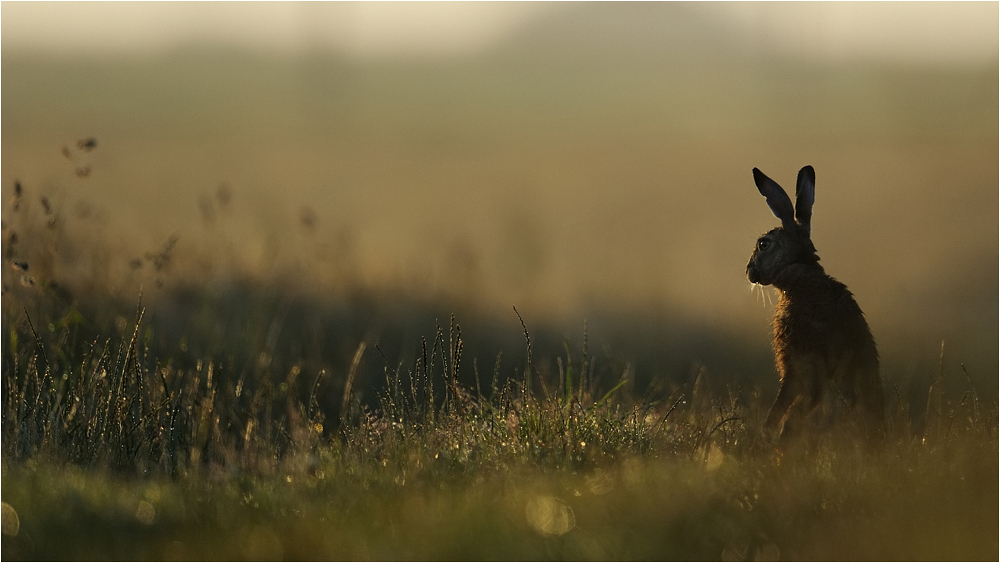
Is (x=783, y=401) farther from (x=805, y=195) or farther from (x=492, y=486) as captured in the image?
(x=492, y=486)

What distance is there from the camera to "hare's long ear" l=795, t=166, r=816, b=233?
20.2ft

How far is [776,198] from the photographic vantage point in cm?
623

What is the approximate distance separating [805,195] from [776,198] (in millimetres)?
161

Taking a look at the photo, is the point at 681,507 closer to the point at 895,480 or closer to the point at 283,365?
the point at 895,480

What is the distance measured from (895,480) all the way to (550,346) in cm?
571

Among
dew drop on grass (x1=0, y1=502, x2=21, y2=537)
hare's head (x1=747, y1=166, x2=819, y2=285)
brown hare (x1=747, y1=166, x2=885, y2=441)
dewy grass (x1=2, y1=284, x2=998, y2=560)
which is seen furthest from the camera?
hare's head (x1=747, y1=166, x2=819, y2=285)

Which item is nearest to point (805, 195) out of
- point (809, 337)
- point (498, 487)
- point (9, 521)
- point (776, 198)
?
point (776, 198)

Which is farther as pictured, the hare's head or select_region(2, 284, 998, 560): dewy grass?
the hare's head

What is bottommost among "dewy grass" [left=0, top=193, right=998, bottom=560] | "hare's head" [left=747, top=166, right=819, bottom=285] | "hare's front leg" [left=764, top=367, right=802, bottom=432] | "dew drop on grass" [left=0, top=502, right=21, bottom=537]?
"dew drop on grass" [left=0, top=502, right=21, bottom=537]

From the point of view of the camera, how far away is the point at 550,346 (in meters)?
10.0

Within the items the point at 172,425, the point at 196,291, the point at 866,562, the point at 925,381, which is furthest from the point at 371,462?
the point at 925,381

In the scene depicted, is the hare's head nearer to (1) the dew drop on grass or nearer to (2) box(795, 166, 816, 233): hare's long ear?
(2) box(795, 166, 816, 233): hare's long ear

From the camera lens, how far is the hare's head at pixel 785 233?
20.2ft

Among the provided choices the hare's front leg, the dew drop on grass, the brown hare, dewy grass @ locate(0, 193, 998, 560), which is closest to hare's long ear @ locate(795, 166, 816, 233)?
the brown hare
